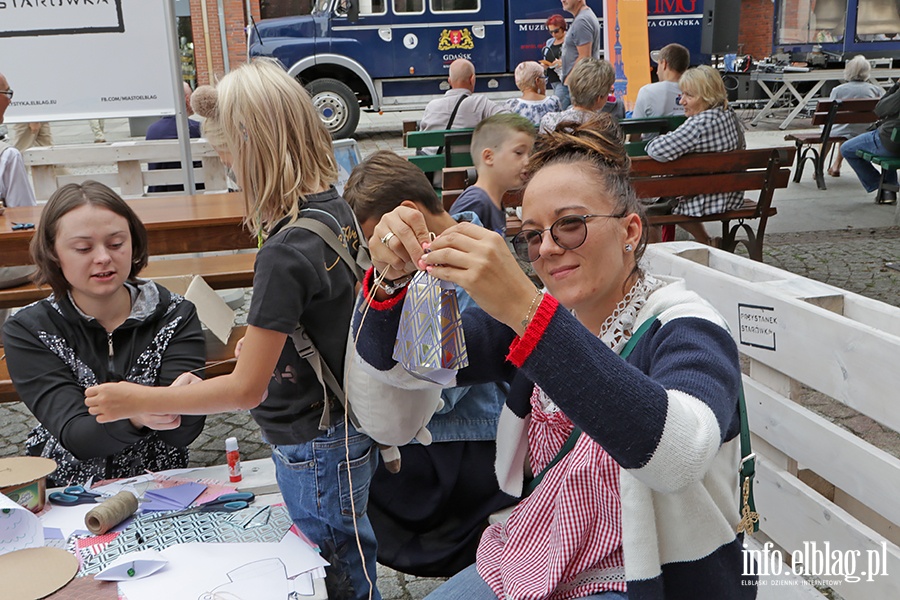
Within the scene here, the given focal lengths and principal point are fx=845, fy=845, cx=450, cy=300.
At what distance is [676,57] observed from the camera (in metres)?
8.02

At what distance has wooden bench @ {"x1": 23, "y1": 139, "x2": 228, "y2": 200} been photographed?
22.2 feet

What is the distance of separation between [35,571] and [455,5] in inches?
520

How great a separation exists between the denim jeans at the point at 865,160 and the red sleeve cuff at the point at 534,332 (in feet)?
25.0

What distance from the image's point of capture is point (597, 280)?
1.63 metres

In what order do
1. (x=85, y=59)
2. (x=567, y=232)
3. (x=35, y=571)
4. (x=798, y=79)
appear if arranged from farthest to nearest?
(x=798, y=79) → (x=85, y=59) → (x=35, y=571) → (x=567, y=232)

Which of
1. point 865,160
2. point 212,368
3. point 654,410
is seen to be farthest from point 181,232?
point 865,160

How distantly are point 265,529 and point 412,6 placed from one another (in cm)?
1285

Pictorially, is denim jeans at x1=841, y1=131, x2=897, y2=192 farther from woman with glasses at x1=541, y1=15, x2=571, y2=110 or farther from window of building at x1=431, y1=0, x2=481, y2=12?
window of building at x1=431, y1=0, x2=481, y2=12

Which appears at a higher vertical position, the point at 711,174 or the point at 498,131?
the point at 498,131

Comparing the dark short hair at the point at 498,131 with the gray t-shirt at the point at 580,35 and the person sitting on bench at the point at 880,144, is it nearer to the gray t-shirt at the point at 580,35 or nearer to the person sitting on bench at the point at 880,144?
the person sitting on bench at the point at 880,144

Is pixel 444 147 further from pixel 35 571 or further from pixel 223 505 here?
pixel 35 571

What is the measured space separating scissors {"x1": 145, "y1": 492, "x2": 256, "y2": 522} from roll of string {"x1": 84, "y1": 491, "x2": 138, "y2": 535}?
59mm

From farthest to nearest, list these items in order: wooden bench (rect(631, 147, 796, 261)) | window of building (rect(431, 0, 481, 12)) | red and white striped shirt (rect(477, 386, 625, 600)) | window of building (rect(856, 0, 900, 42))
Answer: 1. window of building (rect(856, 0, 900, 42))
2. window of building (rect(431, 0, 481, 12))
3. wooden bench (rect(631, 147, 796, 261))
4. red and white striped shirt (rect(477, 386, 625, 600))

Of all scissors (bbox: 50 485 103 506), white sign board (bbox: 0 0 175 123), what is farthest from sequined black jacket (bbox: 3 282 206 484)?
white sign board (bbox: 0 0 175 123)
